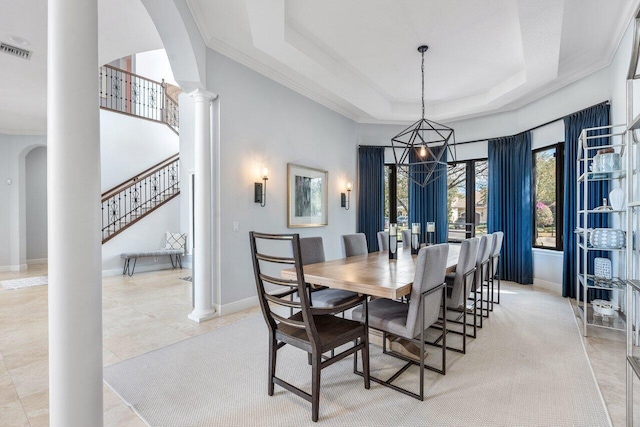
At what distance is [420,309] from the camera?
2.08 metres

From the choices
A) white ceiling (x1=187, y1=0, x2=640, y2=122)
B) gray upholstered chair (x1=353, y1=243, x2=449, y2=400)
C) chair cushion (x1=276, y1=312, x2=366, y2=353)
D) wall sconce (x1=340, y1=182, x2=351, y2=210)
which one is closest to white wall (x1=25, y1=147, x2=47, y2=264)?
white ceiling (x1=187, y1=0, x2=640, y2=122)

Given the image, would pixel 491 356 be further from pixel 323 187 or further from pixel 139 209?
pixel 139 209

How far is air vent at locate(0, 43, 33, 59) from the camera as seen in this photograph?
3.42m

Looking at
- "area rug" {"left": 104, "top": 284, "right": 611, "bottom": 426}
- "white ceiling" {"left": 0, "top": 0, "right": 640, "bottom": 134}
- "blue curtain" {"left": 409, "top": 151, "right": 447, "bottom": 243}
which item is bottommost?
"area rug" {"left": 104, "top": 284, "right": 611, "bottom": 426}

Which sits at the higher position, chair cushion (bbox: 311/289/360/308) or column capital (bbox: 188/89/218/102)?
column capital (bbox: 188/89/218/102)

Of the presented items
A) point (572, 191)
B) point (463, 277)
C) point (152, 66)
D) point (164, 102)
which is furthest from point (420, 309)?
point (152, 66)

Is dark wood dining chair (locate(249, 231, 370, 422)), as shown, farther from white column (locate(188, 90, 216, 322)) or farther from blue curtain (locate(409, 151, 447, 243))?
blue curtain (locate(409, 151, 447, 243))

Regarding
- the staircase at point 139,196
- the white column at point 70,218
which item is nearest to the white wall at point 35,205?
the staircase at point 139,196

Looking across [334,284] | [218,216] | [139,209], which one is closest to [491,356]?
[334,284]

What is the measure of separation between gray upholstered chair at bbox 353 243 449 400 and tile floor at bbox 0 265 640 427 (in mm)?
1145

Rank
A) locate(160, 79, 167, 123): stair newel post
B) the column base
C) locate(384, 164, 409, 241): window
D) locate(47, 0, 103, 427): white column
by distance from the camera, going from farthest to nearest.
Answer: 1. locate(160, 79, 167, 123): stair newel post
2. locate(384, 164, 409, 241): window
3. the column base
4. locate(47, 0, 103, 427): white column

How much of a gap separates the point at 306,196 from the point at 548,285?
13.4 feet

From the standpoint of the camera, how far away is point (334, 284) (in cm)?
217

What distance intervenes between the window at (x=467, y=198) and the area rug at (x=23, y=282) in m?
7.58
